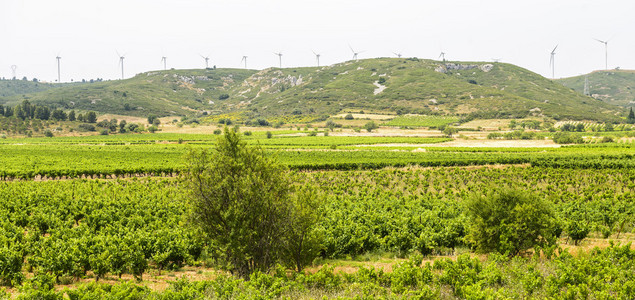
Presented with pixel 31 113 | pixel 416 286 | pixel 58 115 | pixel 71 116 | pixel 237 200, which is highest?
pixel 31 113

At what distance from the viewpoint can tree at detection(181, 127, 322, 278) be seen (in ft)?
46.4

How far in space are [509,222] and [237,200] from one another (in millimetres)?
12575

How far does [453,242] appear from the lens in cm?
2097

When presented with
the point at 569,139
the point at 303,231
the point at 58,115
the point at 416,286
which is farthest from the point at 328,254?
the point at 58,115

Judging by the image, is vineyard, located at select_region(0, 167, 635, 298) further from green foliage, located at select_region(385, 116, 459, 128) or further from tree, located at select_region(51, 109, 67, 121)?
tree, located at select_region(51, 109, 67, 121)

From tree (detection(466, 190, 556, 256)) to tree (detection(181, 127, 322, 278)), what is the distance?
949 centimetres

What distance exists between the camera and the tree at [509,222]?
57.4ft

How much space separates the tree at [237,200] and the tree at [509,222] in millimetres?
9491

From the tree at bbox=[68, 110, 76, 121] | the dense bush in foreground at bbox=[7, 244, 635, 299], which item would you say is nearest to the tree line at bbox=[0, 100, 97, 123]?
the tree at bbox=[68, 110, 76, 121]

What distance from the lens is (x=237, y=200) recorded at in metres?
14.2

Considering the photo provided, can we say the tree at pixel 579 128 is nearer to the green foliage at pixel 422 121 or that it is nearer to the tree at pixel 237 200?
the green foliage at pixel 422 121

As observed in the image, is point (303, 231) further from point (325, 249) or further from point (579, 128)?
point (579, 128)

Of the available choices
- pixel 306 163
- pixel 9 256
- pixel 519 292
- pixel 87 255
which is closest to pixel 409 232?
pixel 519 292

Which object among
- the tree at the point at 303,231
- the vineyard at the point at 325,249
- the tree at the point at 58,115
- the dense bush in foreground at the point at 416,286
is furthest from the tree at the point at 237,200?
the tree at the point at 58,115
